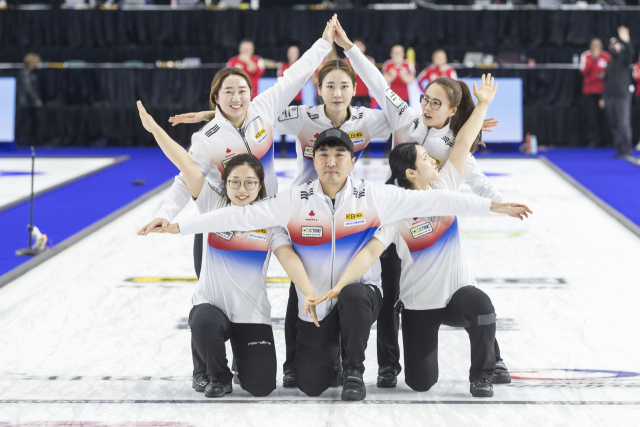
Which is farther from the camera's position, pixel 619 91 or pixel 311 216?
pixel 619 91

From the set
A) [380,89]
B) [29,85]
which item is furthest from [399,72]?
[380,89]

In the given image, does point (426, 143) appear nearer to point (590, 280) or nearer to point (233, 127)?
point (233, 127)

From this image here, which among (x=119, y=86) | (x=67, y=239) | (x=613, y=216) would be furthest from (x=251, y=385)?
(x=119, y=86)

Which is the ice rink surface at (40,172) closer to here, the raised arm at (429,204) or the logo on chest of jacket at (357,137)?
the logo on chest of jacket at (357,137)

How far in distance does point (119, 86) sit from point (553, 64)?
8613 millimetres

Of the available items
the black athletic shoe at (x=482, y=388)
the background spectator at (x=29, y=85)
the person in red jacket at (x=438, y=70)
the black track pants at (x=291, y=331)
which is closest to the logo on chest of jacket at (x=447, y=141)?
the black track pants at (x=291, y=331)

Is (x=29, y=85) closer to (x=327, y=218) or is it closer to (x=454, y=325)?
(x=327, y=218)

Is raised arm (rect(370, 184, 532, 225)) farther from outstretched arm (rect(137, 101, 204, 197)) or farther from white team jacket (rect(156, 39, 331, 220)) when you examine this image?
outstretched arm (rect(137, 101, 204, 197))

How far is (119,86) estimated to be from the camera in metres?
14.6

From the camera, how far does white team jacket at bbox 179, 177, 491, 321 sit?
3629mm

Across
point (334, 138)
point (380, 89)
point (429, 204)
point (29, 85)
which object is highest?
point (29, 85)

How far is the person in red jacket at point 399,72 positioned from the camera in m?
11.8

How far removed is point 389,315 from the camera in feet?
12.7

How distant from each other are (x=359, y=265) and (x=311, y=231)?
29cm
